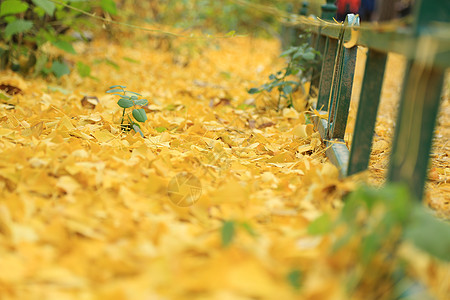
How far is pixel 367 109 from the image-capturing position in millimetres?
1180

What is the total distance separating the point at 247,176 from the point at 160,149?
386 mm

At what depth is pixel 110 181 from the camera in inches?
44.9

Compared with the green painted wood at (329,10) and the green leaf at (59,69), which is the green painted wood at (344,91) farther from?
the green leaf at (59,69)

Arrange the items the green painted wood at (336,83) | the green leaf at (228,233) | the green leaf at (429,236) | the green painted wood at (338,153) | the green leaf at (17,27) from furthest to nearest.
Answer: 1. the green leaf at (17,27)
2. the green painted wood at (336,83)
3. the green painted wood at (338,153)
4. the green leaf at (228,233)
5. the green leaf at (429,236)

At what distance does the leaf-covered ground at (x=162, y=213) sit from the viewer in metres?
0.77

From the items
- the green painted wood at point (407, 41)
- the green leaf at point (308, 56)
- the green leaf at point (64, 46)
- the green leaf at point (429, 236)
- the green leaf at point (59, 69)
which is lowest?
the green leaf at point (59, 69)

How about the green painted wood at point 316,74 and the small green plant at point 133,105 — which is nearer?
the small green plant at point 133,105

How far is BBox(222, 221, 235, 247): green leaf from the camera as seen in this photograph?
2.71ft

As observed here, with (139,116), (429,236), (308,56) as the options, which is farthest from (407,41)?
(308,56)

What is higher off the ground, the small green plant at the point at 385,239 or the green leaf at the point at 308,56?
the green leaf at the point at 308,56

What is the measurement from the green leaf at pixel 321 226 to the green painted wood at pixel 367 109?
1.31 feet

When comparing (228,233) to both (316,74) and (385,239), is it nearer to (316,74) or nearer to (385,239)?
(385,239)

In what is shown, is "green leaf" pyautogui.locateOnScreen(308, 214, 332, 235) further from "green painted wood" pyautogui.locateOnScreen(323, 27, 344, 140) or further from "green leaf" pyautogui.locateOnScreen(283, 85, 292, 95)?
"green leaf" pyautogui.locateOnScreen(283, 85, 292, 95)

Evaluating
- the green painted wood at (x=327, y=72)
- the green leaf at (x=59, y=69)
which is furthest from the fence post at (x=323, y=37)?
the green leaf at (x=59, y=69)
